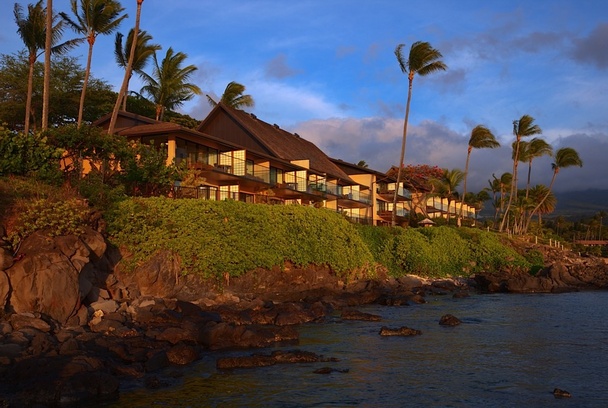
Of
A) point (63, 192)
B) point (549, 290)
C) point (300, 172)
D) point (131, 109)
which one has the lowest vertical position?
point (549, 290)

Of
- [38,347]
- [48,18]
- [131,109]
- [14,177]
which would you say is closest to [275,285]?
[14,177]

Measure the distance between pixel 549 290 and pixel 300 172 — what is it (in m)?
19.1

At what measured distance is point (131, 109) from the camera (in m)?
48.9

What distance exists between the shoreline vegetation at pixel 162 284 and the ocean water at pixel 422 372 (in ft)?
2.73

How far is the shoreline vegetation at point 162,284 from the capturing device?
1399 centimetres

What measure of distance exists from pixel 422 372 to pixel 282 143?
118 feet

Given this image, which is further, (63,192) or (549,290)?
(549,290)

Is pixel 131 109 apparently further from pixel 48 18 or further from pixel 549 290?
pixel 549 290

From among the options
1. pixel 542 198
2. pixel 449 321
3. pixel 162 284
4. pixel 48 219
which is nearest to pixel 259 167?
pixel 162 284

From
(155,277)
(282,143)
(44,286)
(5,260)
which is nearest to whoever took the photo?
(44,286)

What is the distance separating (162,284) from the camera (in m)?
22.7

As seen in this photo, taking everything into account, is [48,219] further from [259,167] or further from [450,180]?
[450,180]

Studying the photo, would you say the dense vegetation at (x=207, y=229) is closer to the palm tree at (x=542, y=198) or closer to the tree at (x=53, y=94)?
the tree at (x=53, y=94)

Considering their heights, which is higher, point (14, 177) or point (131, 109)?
point (131, 109)
